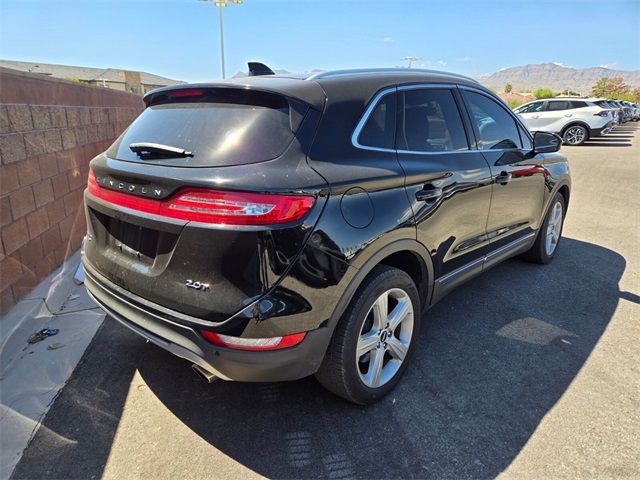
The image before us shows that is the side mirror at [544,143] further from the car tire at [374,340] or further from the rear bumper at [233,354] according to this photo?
the rear bumper at [233,354]

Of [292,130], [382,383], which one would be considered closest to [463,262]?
[382,383]

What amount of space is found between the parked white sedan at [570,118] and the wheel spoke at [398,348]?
749 inches

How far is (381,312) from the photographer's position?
2535mm

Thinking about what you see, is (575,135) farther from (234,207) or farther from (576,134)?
(234,207)

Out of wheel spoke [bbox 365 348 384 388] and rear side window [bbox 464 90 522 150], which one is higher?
rear side window [bbox 464 90 522 150]

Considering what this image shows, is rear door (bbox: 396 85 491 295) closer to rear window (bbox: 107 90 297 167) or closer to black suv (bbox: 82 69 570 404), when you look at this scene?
black suv (bbox: 82 69 570 404)

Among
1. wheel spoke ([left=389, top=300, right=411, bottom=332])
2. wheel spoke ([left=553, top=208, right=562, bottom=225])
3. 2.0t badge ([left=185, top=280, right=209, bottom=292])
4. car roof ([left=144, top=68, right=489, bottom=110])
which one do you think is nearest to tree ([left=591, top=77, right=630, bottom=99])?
wheel spoke ([left=553, top=208, right=562, bottom=225])

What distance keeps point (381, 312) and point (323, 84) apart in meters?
1.30

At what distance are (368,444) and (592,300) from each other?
2843mm

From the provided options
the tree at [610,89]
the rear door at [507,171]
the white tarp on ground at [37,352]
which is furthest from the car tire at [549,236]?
the tree at [610,89]

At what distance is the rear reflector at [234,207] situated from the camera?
1.91 m

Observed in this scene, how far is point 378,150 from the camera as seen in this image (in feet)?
8.15

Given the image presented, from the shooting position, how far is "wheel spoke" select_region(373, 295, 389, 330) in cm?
249

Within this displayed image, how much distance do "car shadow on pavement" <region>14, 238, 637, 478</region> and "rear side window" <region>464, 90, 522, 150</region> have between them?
56.7 inches
